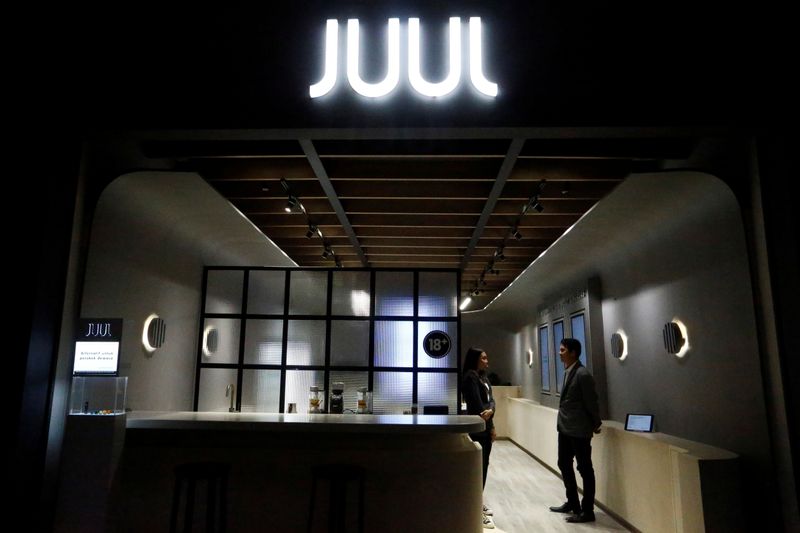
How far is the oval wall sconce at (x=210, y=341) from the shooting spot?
19.1ft

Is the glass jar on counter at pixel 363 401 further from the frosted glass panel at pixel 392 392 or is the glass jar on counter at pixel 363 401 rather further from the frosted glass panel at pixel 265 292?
the frosted glass panel at pixel 265 292

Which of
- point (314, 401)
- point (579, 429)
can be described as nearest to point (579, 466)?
point (579, 429)

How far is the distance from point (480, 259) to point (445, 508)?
3908 mm

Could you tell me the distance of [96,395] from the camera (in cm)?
354

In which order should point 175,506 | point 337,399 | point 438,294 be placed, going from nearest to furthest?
point 175,506 → point 337,399 → point 438,294

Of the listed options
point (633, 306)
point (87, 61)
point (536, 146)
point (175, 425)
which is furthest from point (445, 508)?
point (87, 61)

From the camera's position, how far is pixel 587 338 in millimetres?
6551

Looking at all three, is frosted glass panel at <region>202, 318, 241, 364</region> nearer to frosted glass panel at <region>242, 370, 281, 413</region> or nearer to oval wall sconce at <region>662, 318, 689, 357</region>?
frosted glass panel at <region>242, 370, 281, 413</region>

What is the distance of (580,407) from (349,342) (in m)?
2.34

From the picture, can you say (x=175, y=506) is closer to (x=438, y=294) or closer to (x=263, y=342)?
(x=263, y=342)

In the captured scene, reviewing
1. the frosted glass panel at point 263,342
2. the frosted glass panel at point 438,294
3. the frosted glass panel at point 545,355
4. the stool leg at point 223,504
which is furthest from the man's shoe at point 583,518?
the frosted glass panel at point 545,355

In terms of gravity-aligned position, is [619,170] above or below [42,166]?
above

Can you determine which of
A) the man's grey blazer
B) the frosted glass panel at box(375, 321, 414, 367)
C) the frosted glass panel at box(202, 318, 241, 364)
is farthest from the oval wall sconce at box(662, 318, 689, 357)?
the frosted glass panel at box(202, 318, 241, 364)

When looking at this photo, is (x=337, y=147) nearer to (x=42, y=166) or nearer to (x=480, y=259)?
(x=42, y=166)
